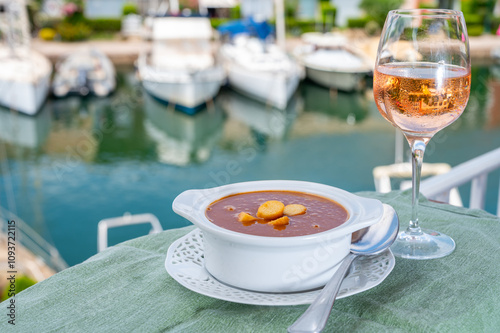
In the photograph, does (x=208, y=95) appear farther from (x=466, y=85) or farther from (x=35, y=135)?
(x=466, y=85)

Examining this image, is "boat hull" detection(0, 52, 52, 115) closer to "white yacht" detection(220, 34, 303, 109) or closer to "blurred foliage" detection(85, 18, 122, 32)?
"white yacht" detection(220, 34, 303, 109)

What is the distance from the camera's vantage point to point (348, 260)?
50 cm

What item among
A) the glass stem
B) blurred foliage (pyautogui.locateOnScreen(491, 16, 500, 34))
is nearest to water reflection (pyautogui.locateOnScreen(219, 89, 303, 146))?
the glass stem

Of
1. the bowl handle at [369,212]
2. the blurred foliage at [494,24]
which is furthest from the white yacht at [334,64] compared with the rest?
→ the bowl handle at [369,212]

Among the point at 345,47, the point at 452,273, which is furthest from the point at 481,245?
the point at 345,47

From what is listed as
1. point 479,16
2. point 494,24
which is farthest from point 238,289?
point 494,24

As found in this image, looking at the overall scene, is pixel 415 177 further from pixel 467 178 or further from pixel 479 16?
pixel 479 16

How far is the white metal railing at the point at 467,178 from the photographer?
1045 mm

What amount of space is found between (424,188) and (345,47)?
13.1 metres

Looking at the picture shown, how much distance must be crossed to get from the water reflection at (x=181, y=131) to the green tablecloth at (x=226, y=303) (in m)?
7.71

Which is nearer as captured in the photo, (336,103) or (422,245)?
(422,245)

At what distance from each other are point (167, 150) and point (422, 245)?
8.45 meters

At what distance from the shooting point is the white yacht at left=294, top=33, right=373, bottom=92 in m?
12.8

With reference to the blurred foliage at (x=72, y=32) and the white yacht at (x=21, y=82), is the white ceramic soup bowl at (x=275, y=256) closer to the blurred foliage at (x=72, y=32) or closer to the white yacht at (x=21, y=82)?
the white yacht at (x=21, y=82)
